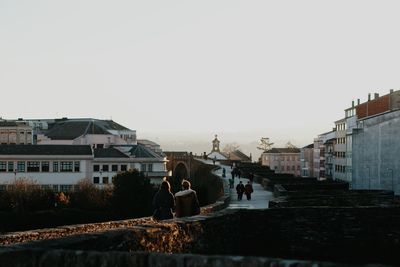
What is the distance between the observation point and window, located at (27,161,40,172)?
84812 mm

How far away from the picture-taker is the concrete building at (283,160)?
16062 cm

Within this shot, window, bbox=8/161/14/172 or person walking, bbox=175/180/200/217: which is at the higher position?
person walking, bbox=175/180/200/217

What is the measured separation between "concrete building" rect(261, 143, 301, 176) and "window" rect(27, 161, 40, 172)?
84889 mm

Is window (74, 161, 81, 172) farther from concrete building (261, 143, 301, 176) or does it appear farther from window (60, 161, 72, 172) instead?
concrete building (261, 143, 301, 176)

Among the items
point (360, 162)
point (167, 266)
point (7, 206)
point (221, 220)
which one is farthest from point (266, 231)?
point (7, 206)

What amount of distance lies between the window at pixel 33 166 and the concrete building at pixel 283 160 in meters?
84.9

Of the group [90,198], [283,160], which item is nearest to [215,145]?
[283,160]

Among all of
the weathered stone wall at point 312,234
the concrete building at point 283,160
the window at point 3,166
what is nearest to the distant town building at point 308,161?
the concrete building at point 283,160

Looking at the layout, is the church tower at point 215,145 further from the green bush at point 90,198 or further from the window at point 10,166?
the green bush at point 90,198

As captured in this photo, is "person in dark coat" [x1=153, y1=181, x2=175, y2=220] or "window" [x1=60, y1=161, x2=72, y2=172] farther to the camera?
"window" [x1=60, y1=161, x2=72, y2=172]

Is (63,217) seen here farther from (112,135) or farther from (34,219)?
(112,135)

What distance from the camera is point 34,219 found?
48.5 m

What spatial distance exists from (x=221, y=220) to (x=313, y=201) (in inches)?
409

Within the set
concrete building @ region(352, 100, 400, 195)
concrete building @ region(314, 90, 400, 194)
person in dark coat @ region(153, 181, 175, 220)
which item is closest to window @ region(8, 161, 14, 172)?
concrete building @ region(314, 90, 400, 194)
